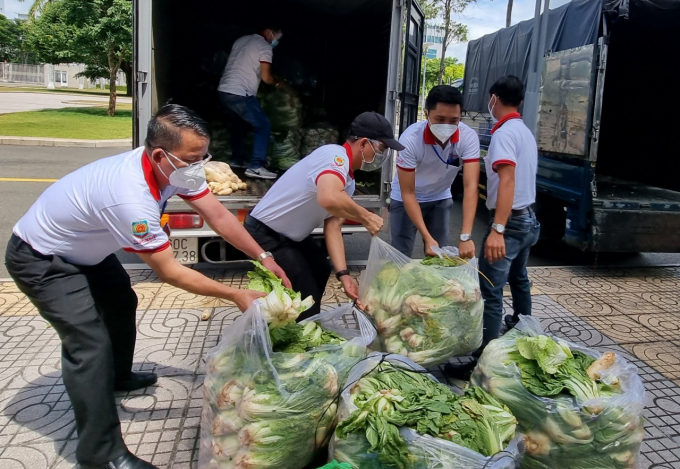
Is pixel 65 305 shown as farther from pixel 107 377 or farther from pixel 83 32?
pixel 83 32

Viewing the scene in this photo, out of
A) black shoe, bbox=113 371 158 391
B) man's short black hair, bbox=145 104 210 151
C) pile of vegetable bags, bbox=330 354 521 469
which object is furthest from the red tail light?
pile of vegetable bags, bbox=330 354 521 469

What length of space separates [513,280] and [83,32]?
20.4m

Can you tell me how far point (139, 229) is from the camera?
2264mm

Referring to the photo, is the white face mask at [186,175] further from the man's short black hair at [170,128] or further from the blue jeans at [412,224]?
the blue jeans at [412,224]

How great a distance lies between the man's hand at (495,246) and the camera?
346 cm

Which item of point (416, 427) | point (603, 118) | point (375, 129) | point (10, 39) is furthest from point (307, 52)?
point (10, 39)

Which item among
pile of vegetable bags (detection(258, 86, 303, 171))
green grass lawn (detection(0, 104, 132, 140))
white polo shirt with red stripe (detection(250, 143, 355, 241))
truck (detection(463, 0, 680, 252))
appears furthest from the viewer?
green grass lawn (detection(0, 104, 132, 140))

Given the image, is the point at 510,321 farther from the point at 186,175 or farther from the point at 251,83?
the point at 251,83

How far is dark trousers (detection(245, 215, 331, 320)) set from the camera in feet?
10.5

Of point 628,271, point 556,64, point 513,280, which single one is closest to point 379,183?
point 513,280

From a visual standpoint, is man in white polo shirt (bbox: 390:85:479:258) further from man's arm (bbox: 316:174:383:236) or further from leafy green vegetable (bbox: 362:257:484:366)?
man's arm (bbox: 316:174:383:236)

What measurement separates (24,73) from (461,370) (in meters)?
65.8

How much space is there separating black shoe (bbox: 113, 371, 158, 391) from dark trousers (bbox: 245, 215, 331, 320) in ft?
3.25

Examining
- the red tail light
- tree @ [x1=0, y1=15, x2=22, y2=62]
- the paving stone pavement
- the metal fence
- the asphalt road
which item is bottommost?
the paving stone pavement
